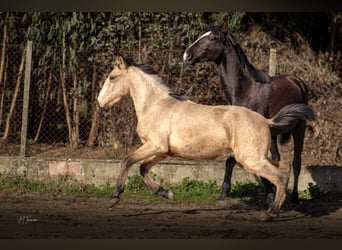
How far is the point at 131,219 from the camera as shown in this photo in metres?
9.15

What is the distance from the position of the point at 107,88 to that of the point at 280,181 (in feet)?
8.56

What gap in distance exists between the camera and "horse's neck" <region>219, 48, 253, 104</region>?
10.7 metres

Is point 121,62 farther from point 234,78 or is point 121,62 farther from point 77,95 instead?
point 77,95

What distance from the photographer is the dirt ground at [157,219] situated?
8242 mm

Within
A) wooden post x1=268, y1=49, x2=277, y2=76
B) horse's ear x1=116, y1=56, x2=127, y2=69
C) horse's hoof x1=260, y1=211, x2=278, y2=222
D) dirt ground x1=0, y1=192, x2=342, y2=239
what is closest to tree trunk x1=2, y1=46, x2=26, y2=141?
dirt ground x1=0, y1=192, x2=342, y2=239

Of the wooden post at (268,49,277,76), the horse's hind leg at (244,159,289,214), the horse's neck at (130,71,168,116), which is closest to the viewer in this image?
the horse's hind leg at (244,159,289,214)

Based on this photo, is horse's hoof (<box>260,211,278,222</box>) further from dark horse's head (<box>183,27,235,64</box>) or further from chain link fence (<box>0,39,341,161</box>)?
chain link fence (<box>0,39,341,161</box>)

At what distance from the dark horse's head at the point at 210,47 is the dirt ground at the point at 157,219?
6.57 ft

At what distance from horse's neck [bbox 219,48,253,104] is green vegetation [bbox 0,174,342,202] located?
150 cm

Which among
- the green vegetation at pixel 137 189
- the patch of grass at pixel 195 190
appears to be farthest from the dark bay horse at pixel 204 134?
the green vegetation at pixel 137 189

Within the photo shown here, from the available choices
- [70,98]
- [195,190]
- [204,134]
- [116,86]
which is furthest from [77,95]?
[204,134]

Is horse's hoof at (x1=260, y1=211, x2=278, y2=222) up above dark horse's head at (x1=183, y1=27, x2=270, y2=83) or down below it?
below

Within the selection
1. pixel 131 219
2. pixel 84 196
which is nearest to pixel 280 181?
pixel 131 219

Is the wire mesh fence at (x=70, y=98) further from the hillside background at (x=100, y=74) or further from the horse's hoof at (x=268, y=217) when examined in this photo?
the horse's hoof at (x=268, y=217)
